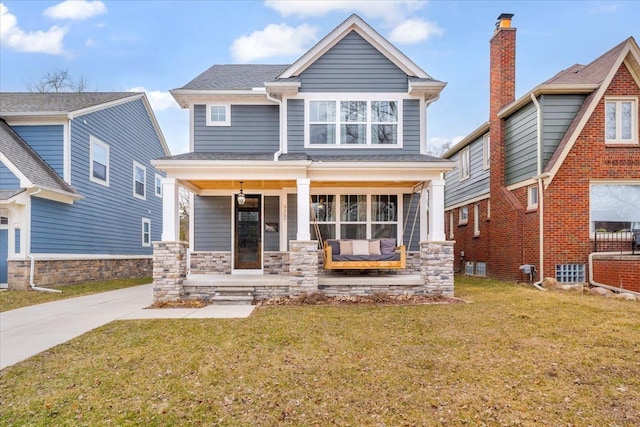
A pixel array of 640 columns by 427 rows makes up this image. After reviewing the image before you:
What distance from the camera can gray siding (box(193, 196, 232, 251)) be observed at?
11273 mm

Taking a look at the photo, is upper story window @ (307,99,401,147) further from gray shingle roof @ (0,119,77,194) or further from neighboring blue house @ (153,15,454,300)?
gray shingle roof @ (0,119,77,194)

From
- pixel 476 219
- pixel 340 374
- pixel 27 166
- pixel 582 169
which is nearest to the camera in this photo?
pixel 340 374

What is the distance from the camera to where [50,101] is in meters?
14.1

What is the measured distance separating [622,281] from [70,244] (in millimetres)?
15789

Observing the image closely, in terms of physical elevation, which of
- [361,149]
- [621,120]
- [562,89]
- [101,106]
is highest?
[101,106]

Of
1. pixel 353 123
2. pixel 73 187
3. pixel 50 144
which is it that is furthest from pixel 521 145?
pixel 50 144

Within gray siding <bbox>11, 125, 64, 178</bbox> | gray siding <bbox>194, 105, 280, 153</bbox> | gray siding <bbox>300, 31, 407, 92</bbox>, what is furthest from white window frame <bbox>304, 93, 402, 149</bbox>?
gray siding <bbox>11, 125, 64, 178</bbox>

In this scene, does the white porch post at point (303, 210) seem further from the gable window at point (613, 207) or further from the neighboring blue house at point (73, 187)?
the gable window at point (613, 207)

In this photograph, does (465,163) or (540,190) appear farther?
(465,163)

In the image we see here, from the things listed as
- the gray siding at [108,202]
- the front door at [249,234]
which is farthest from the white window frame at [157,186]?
the front door at [249,234]

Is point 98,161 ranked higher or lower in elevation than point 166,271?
higher

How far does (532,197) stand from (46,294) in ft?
44.9

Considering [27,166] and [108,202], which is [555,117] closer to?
[27,166]

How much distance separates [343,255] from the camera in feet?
31.9
